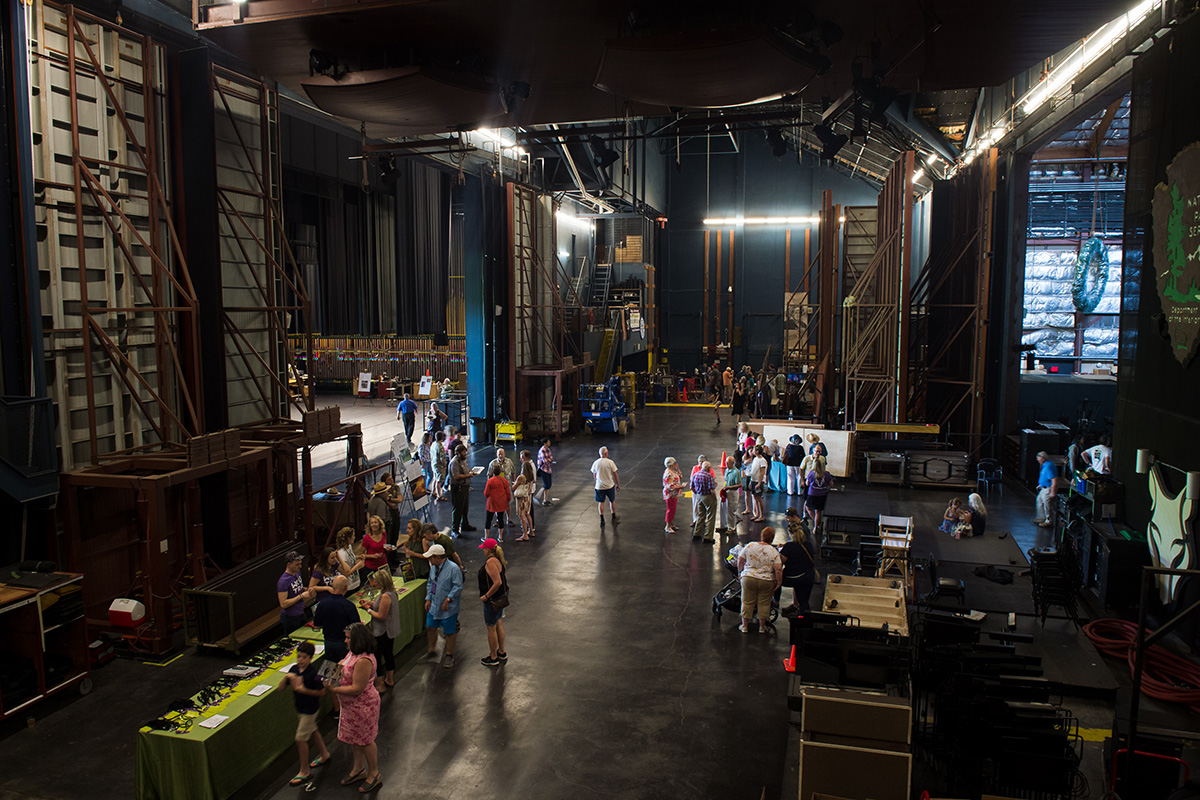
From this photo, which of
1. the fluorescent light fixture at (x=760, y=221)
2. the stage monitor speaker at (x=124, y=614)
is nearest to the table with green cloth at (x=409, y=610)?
the stage monitor speaker at (x=124, y=614)

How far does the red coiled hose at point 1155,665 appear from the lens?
842 centimetres

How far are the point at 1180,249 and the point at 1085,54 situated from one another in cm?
653

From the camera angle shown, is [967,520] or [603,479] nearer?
[967,520]

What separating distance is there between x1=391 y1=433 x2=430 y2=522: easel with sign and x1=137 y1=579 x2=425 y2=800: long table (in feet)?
21.1

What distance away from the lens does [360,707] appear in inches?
259

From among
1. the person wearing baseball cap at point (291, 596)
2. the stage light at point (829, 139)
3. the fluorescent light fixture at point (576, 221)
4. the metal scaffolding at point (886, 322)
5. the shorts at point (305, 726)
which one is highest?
the fluorescent light fixture at point (576, 221)

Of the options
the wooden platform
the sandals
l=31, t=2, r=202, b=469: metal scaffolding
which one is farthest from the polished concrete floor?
l=31, t=2, r=202, b=469: metal scaffolding

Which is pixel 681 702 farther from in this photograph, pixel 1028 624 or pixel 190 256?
pixel 190 256

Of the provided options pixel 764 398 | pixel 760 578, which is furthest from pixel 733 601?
pixel 764 398

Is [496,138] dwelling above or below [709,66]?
above

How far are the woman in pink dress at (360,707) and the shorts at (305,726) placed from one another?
278 millimetres

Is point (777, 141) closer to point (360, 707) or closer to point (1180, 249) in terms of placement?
point (1180, 249)

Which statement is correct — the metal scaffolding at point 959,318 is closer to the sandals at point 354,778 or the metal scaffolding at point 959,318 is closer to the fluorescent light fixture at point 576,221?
the fluorescent light fixture at point 576,221

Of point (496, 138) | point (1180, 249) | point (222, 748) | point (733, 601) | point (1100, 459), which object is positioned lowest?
point (733, 601)
